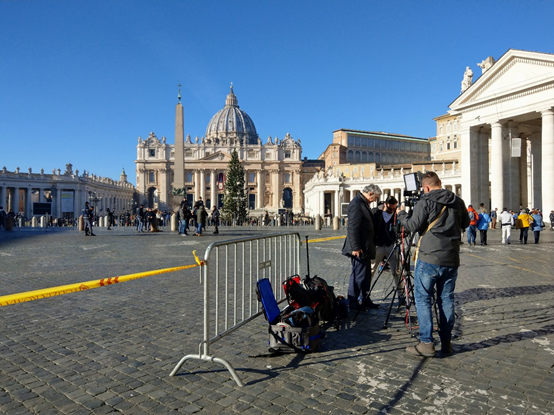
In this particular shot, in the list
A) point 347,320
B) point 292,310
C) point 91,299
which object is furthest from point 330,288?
point 91,299

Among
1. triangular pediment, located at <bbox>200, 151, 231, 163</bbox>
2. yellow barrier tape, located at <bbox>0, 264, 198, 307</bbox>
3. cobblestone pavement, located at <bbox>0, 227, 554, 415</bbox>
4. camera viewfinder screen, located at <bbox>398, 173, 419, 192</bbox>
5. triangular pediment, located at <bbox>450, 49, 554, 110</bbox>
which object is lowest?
cobblestone pavement, located at <bbox>0, 227, 554, 415</bbox>

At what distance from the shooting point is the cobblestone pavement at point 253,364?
3078 mm

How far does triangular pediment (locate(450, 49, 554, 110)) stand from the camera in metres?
27.1

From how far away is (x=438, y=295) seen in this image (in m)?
4.14

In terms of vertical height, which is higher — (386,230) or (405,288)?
(386,230)

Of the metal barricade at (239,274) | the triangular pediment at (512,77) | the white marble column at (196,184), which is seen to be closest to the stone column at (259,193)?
the white marble column at (196,184)

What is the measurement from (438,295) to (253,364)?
72.4 inches

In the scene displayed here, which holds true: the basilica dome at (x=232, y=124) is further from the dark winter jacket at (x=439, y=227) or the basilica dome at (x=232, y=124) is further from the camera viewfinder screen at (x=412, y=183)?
the dark winter jacket at (x=439, y=227)

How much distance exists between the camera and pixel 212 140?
350 feet

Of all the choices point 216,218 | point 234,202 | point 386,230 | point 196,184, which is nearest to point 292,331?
point 386,230

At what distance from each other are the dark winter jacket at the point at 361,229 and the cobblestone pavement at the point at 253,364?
85 cm

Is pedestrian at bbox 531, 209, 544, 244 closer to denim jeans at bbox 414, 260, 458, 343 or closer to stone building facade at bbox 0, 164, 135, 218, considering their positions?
denim jeans at bbox 414, 260, 458, 343

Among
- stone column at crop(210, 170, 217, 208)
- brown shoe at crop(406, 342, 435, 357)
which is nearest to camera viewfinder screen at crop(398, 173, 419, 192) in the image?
brown shoe at crop(406, 342, 435, 357)

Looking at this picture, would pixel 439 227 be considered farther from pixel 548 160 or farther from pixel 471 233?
pixel 548 160
